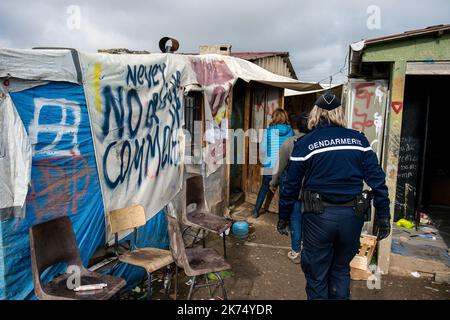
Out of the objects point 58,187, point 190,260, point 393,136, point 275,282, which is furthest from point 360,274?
point 58,187

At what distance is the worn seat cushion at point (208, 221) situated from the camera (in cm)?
460

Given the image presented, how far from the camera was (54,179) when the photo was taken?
3.24m

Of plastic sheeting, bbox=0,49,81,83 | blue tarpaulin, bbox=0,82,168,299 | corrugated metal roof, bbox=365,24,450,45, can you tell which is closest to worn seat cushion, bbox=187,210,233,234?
blue tarpaulin, bbox=0,82,168,299

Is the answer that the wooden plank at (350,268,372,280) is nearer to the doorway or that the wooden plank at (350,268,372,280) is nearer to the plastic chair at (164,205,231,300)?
the plastic chair at (164,205,231,300)

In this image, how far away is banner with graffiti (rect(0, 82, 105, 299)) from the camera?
2.95 metres

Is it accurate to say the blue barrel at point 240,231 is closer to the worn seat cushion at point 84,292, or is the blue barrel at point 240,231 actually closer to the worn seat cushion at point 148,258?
the worn seat cushion at point 148,258

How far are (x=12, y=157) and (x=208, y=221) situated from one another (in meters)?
2.58

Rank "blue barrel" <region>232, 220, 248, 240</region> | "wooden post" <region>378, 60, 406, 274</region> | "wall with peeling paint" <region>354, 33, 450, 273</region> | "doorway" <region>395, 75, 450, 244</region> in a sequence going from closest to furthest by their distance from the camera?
"wall with peeling paint" <region>354, 33, 450, 273</region>
"wooden post" <region>378, 60, 406, 274</region>
"blue barrel" <region>232, 220, 248, 240</region>
"doorway" <region>395, 75, 450, 244</region>

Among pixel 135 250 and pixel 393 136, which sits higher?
pixel 393 136

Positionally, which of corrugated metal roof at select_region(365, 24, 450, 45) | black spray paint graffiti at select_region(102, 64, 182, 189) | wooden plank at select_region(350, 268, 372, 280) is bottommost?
wooden plank at select_region(350, 268, 372, 280)

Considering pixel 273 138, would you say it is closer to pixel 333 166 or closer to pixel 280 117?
pixel 280 117

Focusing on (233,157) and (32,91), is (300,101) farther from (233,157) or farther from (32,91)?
(32,91)

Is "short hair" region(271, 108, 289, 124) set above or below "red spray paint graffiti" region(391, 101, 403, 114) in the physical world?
below

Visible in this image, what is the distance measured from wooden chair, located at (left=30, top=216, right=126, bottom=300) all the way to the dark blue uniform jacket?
1740 mm
